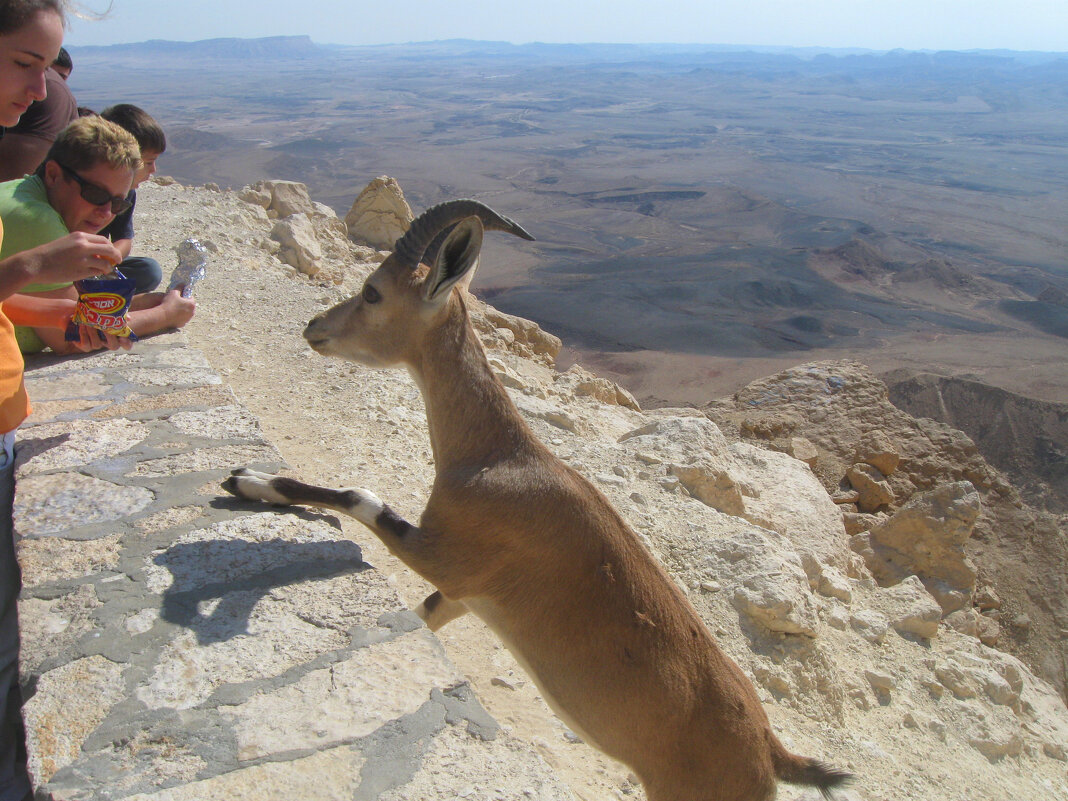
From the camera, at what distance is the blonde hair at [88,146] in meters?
3.45

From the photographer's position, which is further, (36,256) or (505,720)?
(505,720)

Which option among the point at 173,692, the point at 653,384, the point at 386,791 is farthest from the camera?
the point at 653,384

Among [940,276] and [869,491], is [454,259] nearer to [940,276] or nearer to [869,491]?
[869,491]

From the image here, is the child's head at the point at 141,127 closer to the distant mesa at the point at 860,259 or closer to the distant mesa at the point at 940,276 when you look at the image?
the distant mesa at the point at 860,259

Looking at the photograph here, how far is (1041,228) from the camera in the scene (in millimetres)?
58750

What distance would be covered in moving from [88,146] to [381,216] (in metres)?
11.3

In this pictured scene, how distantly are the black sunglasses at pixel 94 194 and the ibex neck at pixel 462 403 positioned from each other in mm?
1625

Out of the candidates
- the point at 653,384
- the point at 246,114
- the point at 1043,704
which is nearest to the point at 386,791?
the point at 1043,704

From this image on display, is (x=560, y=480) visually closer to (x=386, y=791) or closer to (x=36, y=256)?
(x=386, y=791)

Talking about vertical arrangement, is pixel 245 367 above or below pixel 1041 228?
above

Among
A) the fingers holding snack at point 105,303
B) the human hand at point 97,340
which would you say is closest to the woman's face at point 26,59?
the fingers holding snack at point 105,303

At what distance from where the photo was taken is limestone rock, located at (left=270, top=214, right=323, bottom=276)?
33.3ft

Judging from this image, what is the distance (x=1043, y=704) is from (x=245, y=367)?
6.85 metres

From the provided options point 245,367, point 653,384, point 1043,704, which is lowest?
point 653,384
